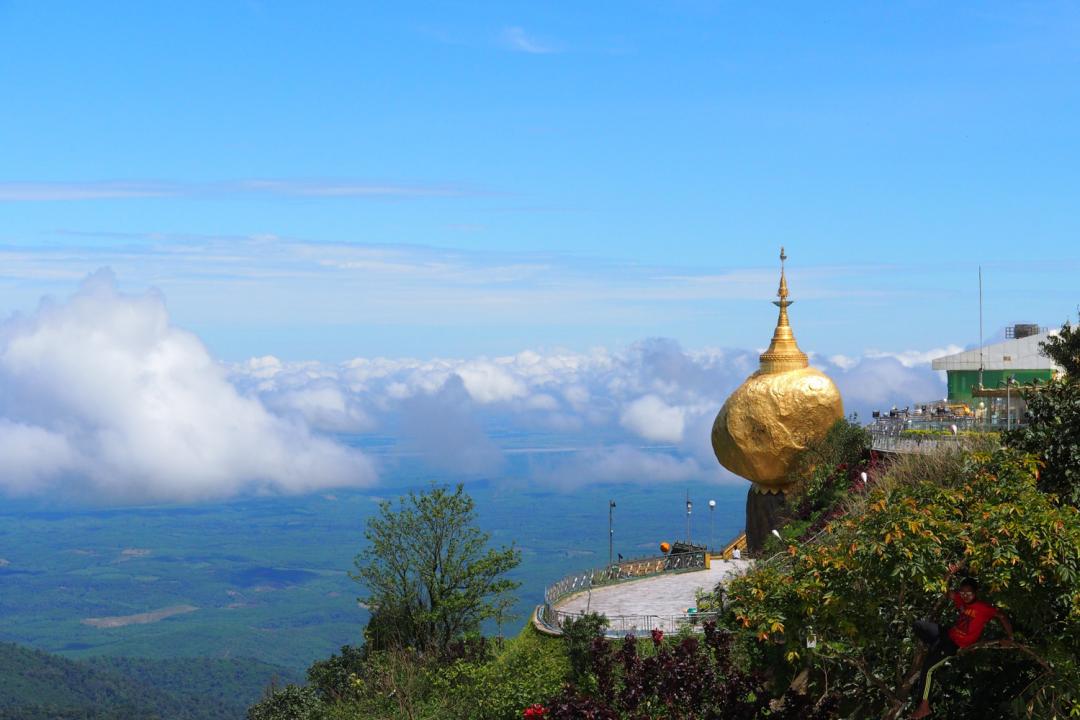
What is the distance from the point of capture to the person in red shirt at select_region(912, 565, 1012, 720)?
1577 centimetres

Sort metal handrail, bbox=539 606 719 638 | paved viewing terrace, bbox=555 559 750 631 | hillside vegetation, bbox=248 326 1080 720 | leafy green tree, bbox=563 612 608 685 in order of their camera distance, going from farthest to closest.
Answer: paved viewing terrace, bbox=555 559 750 631 < metal handrail, bbox=539 606 719 638 < leafy green tree, bbox=563 612 608 685 < hillside vegetation, bbox=248 326 1080 720

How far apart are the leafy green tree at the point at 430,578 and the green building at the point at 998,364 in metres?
26.9

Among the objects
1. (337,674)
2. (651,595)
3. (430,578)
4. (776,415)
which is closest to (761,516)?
(776,415)

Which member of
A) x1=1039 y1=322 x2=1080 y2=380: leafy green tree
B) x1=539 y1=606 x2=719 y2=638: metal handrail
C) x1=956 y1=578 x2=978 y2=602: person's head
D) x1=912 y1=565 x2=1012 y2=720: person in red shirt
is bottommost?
x1=539 y1=606 x2=719 y2=638: metal handrail

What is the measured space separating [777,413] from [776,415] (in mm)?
79

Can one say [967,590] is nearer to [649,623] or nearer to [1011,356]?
[649,623]

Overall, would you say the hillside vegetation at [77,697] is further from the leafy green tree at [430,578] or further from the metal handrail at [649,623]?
the metal handrail at [649,623]

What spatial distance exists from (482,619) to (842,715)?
940 inches

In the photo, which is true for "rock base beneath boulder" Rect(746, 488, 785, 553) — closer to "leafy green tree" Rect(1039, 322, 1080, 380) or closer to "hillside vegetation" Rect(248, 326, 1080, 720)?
"leafy green tree" Rect(1039, 322, 1080, 380)

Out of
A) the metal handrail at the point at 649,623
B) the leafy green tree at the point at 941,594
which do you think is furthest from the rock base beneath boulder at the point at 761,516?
the leafy green tree at the point at 941,594

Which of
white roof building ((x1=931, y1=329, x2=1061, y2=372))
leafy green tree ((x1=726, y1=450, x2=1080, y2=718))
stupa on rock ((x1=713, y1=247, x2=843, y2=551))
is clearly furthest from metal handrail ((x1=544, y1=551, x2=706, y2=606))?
white roof building ((x1=931, y1=329, x2=1061, y2=372))

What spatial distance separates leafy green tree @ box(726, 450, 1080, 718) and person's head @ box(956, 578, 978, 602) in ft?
0.62

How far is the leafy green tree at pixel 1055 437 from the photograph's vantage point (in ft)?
67.3

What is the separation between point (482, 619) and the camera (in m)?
41.9
